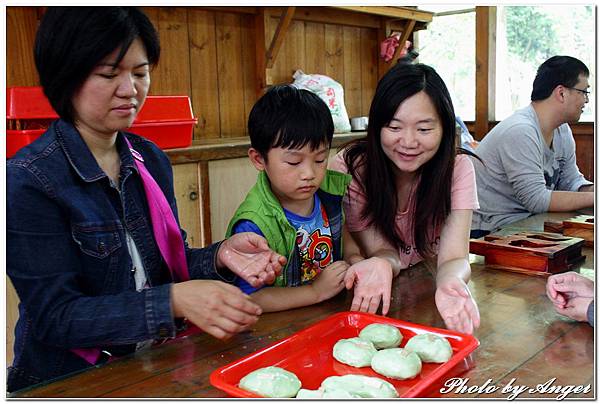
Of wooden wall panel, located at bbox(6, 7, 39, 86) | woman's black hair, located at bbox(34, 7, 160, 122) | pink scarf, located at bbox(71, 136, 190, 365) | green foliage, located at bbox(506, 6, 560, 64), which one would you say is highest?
green foliage, located at bbox(506, 6, 560, 64)

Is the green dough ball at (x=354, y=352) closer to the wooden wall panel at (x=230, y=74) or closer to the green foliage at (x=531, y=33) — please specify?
the wooden wall panel at (x=230, y=74)

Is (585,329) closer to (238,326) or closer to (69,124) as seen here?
(238,326)

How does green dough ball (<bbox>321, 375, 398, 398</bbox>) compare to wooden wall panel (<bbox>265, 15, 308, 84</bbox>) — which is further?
wooden wall panel (<bbox>265, 15, 308, 84</bbox>)

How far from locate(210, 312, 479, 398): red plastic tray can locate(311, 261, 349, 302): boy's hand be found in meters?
0.11

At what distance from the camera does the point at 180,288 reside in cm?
91

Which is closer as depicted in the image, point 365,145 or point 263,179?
point 263,179

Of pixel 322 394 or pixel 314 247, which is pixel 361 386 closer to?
→ pixel 322 394

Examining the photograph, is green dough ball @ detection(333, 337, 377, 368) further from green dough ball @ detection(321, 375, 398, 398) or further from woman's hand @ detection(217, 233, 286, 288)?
woman's hand @ detection(217, 233, 286, 288)

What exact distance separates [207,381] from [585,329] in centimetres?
66

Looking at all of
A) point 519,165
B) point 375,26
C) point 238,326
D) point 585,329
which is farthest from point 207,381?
point 375,26

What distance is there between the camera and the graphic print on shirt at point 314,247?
1349 mm

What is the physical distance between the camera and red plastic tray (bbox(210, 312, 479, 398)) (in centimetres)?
79

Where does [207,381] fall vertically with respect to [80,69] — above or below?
below

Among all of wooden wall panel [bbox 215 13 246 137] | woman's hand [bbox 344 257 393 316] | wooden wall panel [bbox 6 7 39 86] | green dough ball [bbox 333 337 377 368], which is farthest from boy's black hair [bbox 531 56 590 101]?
wooden wall panel [bbox 6 7 39 86]
